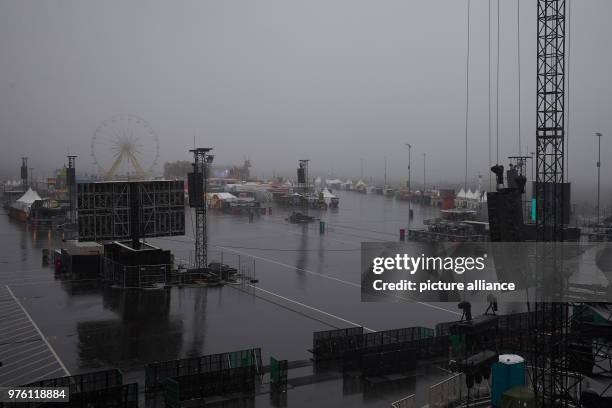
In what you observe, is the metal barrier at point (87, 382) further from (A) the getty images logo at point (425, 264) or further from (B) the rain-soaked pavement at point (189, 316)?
(A) the getty images logo at point (425, 264)

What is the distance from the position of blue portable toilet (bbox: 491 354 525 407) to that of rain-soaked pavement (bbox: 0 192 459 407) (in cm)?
256

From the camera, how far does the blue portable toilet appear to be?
14.7 meters

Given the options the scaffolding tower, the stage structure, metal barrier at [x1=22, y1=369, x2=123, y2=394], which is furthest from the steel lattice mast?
the stage structure

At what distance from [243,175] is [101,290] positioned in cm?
13543

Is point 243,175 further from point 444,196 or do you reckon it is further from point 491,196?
point 491,196

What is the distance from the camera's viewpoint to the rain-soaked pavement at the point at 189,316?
1800cm

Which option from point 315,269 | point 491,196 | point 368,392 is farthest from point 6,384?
point 315,269

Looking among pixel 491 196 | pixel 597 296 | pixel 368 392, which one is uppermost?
pixel 491 196

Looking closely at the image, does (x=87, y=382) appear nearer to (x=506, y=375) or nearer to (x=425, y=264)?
(x=506, y=375)

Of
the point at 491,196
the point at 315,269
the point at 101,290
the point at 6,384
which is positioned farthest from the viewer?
the point at 315,269

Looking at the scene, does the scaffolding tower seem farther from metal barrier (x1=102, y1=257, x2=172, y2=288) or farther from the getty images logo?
metal barrier (x1=102, y1=257, x2=172, y2=288)

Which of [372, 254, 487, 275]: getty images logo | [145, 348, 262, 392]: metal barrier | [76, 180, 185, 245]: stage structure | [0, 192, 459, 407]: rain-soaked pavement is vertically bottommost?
[0, 192, 459, 407]: rain-soaked pavement

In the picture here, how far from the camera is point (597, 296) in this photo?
72.0ft

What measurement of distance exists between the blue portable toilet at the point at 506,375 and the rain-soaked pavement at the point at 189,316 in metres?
2.56
